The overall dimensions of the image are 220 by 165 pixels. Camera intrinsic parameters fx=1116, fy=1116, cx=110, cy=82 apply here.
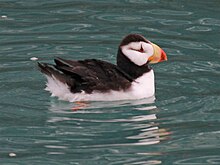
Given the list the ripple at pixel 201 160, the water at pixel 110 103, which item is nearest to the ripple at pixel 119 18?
the water at pixel 110 103

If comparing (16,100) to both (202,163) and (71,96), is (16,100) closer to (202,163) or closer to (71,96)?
(71,96)

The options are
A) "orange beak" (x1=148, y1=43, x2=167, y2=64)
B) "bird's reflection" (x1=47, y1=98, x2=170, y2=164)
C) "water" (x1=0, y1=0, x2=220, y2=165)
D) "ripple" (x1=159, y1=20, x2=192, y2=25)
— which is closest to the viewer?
"water" (x1=0, y1=0, x2=220, y2=165)

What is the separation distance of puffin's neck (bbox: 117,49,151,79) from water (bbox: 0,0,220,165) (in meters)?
0.35

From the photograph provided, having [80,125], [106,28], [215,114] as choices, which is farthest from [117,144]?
[106,28]

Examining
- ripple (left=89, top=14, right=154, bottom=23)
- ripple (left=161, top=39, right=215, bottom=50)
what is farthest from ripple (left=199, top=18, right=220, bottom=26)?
ripple (left=161, top=39, right=215, bottom=50)

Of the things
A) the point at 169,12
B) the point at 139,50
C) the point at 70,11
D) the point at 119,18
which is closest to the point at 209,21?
the point at 169,12

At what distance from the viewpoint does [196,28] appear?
1564 centimetres

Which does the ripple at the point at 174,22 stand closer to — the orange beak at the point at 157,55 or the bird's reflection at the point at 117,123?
the orange beak at the point at 157,55

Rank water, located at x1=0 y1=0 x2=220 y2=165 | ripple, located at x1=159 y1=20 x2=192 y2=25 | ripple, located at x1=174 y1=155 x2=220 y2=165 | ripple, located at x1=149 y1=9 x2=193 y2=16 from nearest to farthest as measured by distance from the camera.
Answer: ripple, located at x1=174 y1=155 x2=220 y2=165 < water, located at x1=0 y1=0 x2=220 y2=165 < ripple, located at x1=159 y1=20 x2=192 y2=25 < ripple, located at x1=149 y1=9 x2=193 y2=16

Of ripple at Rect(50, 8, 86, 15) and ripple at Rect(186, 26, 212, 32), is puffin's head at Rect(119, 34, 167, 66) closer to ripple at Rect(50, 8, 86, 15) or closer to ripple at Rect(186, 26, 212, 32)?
ripple at Rect(186, 26, 212, 32)

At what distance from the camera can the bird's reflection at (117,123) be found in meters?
10.9

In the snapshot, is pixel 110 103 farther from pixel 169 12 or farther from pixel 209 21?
pixel 169 12

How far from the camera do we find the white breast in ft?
40.2

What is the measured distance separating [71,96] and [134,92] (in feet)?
2.30
